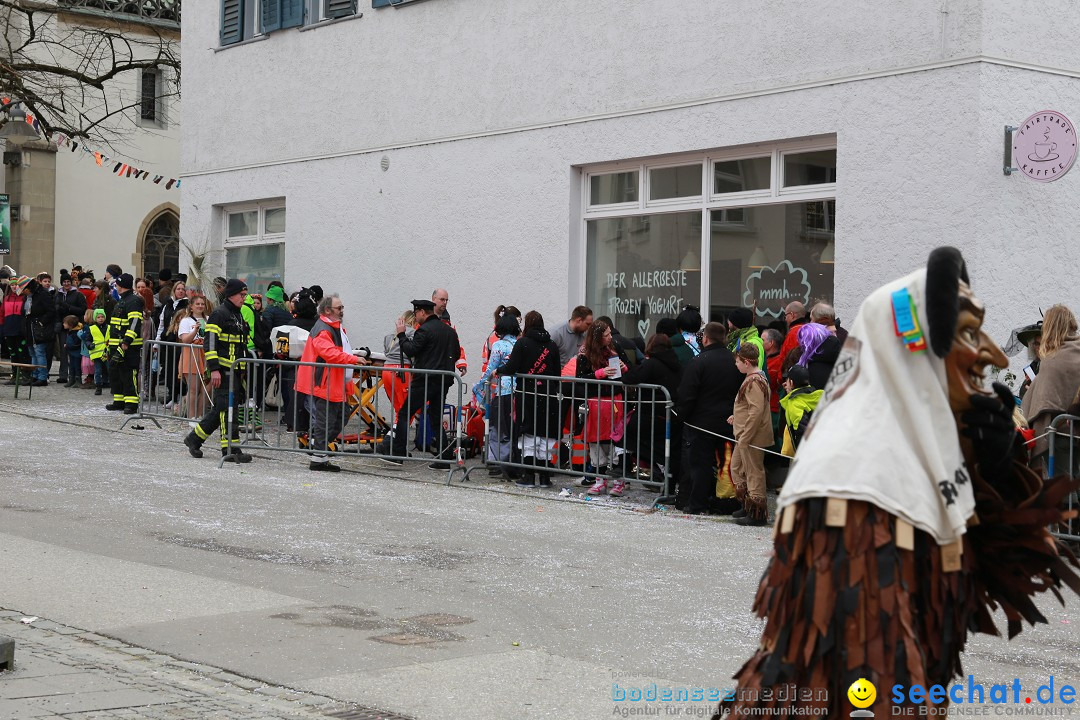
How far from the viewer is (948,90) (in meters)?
12.4

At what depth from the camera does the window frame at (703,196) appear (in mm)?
13805

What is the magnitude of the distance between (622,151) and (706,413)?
15.1 ft

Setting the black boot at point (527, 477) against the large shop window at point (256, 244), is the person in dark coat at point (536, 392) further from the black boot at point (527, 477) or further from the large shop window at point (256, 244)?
the large shop window at point (256, 244)

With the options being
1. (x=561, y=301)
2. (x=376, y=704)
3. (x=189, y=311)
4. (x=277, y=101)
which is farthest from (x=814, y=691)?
(x=277, y=101)

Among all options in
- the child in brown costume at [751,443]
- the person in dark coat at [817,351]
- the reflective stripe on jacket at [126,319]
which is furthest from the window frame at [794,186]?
the reflective stripe on jacket at [126,319]

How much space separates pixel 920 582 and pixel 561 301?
41.3 feet

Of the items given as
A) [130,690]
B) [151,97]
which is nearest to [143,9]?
[151,97]

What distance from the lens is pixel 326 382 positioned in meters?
14.1

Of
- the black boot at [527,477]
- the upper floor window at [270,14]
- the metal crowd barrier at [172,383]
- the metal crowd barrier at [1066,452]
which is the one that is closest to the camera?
the metal crowd barrier at [1066,452]

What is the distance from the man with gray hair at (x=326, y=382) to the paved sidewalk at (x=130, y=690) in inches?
287

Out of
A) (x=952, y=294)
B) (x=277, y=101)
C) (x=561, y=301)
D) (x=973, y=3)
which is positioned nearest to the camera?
(x=952, y=294)

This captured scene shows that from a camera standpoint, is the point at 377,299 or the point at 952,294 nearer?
the point at 952,294

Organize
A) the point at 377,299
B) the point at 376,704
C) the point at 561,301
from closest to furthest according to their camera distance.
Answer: the point at 376,704
the point at 561,301
the point at 377,299

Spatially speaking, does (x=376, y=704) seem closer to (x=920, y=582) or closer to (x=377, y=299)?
(x=920, y=582)
